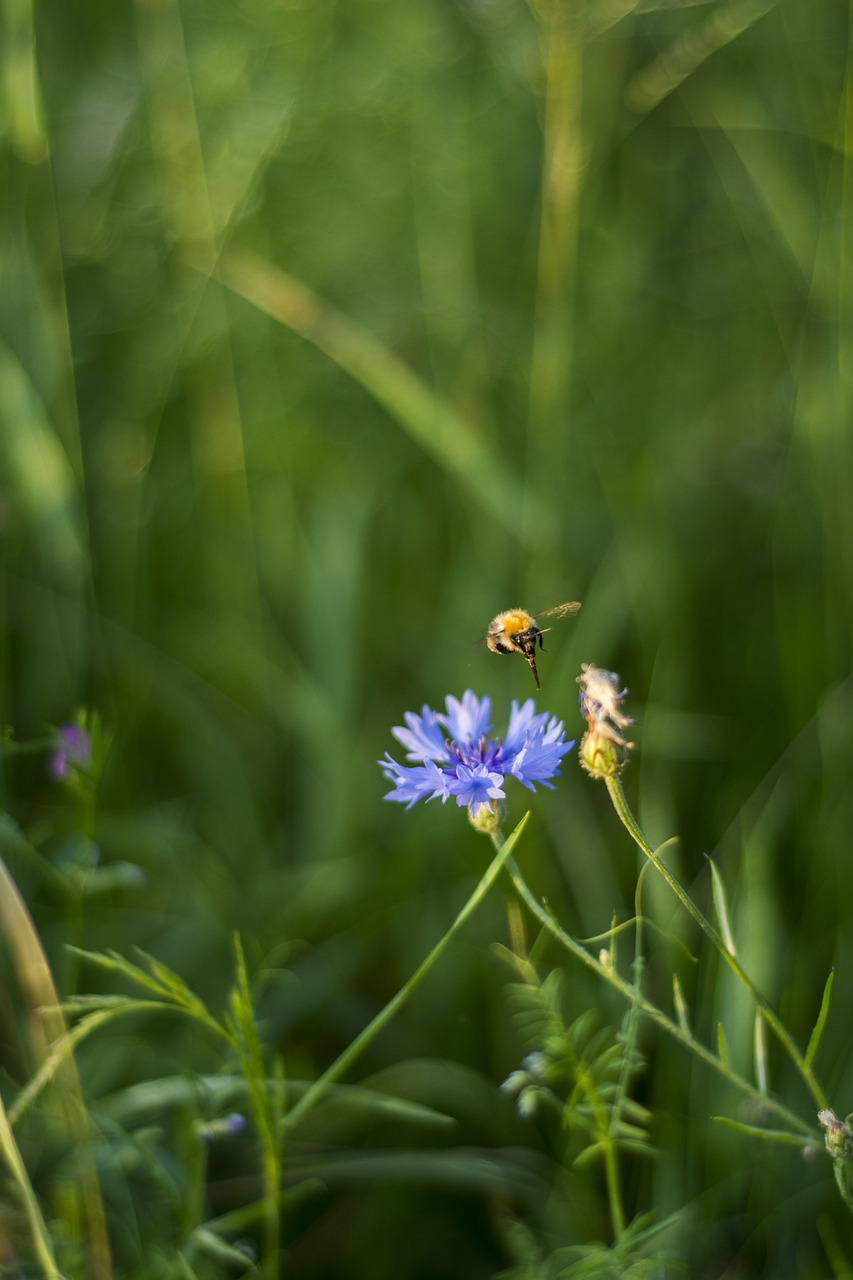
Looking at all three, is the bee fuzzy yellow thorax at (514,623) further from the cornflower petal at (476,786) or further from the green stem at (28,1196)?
the green stem at (28,1196)

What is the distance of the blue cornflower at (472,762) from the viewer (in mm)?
732

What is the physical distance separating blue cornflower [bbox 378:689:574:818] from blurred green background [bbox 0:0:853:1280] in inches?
15.5

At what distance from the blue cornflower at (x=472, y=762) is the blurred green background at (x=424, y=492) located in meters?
0.39

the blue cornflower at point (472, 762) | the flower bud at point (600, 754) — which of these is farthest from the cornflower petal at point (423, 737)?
the flower bud at point (600, 754)

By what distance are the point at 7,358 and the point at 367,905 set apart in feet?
3.07

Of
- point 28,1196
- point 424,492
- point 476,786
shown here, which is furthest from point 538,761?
point 424,492

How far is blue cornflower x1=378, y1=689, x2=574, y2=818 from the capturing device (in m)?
0.73

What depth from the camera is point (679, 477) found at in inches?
70.9

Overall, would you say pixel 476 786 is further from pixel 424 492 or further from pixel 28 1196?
pixel 424 492

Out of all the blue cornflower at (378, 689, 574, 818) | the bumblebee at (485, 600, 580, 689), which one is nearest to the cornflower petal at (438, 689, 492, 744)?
the blue cornflower at (378, 689, 574, 818)

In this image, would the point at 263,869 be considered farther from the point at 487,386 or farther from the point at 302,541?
the point at 487,386

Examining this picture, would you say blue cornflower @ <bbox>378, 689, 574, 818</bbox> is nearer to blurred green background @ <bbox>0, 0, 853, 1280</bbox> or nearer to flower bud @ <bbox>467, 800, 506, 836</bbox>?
flower bud @ <bbox>467, 800, 506, 836</bbox>

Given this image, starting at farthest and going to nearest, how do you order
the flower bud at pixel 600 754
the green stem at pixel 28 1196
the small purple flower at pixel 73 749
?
the small purple flower at pixel 73 749 → the green stem at pixel 28 1196 → the flower bud at pixel 600 754

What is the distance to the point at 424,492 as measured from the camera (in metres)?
1.87
